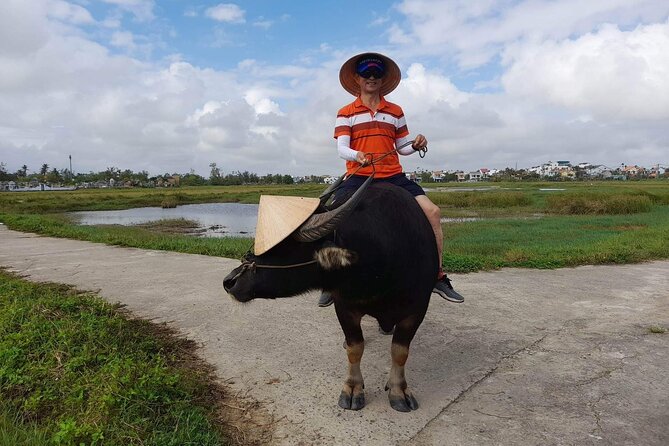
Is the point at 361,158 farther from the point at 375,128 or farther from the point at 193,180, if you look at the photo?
the point at 193,180

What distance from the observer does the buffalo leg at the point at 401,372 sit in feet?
8.69

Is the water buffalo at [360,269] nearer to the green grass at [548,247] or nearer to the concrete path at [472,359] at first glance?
the concrete path at [472,359]

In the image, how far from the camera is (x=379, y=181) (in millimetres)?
3002

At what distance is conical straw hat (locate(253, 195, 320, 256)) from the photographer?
7.19ft

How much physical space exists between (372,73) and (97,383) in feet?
8.69

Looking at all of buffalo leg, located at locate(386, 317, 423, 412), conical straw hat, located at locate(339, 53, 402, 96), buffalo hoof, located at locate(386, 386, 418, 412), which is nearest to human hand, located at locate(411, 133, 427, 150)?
conical straw hat, located at locate(339, 53, 402, 96)

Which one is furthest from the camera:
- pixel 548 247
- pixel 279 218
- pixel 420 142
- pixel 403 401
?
pixel 548 247

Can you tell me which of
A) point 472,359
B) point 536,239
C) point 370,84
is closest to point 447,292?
point 472,359

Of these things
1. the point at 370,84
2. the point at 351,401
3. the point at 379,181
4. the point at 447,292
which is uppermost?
the point at 370,84

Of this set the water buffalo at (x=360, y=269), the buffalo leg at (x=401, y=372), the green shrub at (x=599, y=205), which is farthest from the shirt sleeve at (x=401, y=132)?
the green shrub at (x=599, y=205)

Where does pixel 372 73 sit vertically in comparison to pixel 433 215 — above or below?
above

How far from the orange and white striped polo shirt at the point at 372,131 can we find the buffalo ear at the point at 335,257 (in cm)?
103

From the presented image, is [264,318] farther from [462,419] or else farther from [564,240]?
[564,240]

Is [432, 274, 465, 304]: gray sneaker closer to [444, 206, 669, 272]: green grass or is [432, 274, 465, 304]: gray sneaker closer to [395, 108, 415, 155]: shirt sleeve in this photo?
[395, 108, 415, 155]: shirt sleeve
